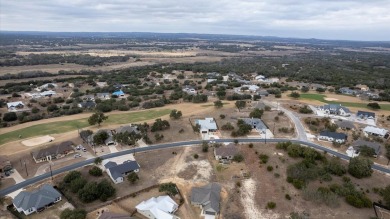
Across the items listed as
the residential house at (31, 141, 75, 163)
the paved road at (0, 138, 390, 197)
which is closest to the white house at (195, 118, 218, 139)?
the paved road at (0, 138, 390, 197)

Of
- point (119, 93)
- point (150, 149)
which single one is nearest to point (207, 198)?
Result: point (150, 149)

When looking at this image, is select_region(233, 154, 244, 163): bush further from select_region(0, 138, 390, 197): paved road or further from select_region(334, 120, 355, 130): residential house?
select_region(334, 120, 355, 130): residential house

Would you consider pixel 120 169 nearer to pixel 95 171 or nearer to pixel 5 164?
pixel 95 171

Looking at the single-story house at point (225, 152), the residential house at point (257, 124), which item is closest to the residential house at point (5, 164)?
the single-story house at point (225, 152)

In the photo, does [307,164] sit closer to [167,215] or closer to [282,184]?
[282,184]

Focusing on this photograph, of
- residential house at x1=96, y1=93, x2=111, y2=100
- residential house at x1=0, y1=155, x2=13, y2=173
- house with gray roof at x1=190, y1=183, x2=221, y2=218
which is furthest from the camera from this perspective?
residential house at x1=96, y1=93, x2=111, y2=100

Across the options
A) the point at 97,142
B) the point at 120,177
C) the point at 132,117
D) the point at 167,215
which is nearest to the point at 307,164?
the point at 167,215

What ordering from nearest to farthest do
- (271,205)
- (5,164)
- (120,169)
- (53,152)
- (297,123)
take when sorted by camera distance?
(271,205)
(120,169)
(5,164)
(53,152)
(297,123)
